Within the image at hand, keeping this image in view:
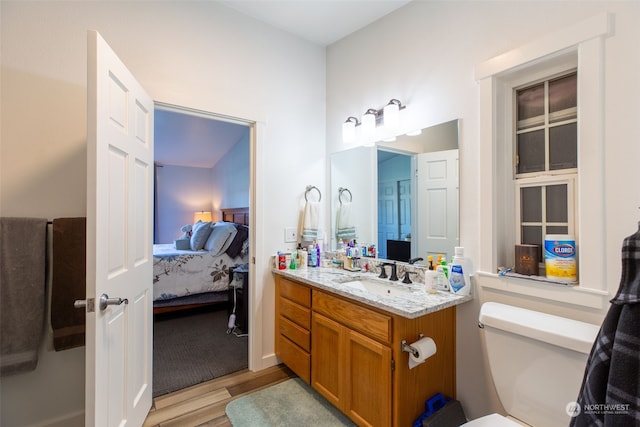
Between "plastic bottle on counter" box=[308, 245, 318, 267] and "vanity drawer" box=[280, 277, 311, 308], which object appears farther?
"plastic bottle on counter" box=[308, 245, 318, 267]

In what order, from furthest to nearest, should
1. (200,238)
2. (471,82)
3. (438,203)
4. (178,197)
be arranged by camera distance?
(178,197) < (200,238) < (438,203) < (471,82)

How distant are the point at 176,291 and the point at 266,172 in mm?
1962

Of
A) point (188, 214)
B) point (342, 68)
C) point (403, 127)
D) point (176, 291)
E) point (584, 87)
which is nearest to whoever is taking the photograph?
point (584, 87)

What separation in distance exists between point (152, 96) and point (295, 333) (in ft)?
6.19

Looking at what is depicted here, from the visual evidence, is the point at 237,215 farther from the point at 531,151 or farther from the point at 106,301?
the point at 531,151

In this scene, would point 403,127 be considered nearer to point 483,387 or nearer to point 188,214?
point 483,387

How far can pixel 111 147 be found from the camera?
1.29m

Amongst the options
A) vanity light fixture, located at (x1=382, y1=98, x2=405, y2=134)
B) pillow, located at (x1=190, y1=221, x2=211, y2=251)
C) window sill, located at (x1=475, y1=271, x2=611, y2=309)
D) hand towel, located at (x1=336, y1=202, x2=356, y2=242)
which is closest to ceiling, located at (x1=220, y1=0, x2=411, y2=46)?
vanity light fixture, located at (x1=382, y1=98, x2=405, y2=134)

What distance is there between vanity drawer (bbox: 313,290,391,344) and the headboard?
3031 mm

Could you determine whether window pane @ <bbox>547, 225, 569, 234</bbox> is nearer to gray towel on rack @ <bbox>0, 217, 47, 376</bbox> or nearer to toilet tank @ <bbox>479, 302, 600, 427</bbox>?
toilet tank @ <bbox>479, 302, 600, 427</bbox>

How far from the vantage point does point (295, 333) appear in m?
2.11

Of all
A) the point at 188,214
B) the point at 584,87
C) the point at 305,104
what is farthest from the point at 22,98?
the point at 188,214

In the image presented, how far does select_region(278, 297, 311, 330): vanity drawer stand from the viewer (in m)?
1.98

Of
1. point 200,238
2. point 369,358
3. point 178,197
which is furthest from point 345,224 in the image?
point 178,197
